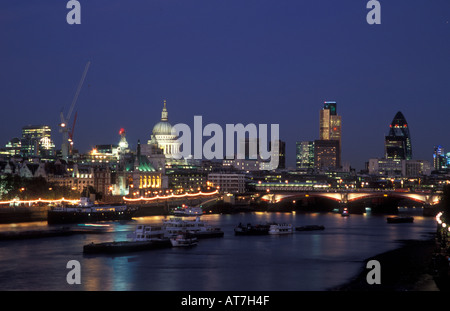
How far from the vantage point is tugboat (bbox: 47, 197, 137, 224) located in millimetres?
74812

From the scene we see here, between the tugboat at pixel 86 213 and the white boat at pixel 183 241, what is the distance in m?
22.8

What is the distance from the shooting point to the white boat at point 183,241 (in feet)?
176

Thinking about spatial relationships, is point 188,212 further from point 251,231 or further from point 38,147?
point 38,147

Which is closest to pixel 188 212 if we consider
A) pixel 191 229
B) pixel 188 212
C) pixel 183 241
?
pixel 188 212

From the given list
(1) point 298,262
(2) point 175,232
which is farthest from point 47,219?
(1) point 298,262

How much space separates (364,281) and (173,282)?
9.40 meters

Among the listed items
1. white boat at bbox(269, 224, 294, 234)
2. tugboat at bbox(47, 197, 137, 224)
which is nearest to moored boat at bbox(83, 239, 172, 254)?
white boat at bbox(269, 224, 294, 234)

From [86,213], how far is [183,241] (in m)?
26.2

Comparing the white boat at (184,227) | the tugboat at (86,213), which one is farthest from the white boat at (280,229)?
the tugboat at (86,213)

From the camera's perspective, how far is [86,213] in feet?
254

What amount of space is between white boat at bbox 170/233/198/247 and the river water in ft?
2.41

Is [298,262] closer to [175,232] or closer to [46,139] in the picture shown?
[175,232]

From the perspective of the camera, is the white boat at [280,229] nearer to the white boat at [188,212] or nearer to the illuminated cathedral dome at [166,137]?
the white boat at [188,212]

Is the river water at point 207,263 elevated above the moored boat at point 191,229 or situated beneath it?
situated beneath
